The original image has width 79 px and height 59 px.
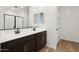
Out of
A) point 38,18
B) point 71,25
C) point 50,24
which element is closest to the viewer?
point 71,25

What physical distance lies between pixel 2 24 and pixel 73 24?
1.27 metres

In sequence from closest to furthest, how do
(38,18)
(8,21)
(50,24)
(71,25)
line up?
1. (8,21)
2. (71,25)
3. (38,18)
4. (50,24)

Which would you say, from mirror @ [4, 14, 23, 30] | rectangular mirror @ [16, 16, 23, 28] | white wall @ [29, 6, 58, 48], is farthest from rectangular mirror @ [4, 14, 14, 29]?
white wall @ [29, 6, 58, 48]

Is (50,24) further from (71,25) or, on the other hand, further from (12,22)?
(12,22)

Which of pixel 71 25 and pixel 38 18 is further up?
pixel 38 18

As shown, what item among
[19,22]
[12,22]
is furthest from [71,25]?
[12,22]

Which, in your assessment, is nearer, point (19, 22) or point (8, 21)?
point (8, 21)

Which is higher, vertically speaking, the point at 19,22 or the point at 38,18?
the point at 38,18

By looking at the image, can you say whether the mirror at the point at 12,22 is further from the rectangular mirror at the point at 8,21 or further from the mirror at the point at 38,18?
the mirror at the point at 38,18

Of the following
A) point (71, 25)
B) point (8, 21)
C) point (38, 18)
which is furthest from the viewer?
point (38, 18)

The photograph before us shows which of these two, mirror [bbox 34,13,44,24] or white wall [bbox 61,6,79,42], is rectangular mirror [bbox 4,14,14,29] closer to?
mirror [bbox 34,13,44,24]

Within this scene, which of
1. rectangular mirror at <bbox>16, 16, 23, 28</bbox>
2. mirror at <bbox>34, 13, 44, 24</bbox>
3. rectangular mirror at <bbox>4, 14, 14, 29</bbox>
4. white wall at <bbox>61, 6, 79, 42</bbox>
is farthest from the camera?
mirror at <bbox>34, 13, 44, 24</bbox>
